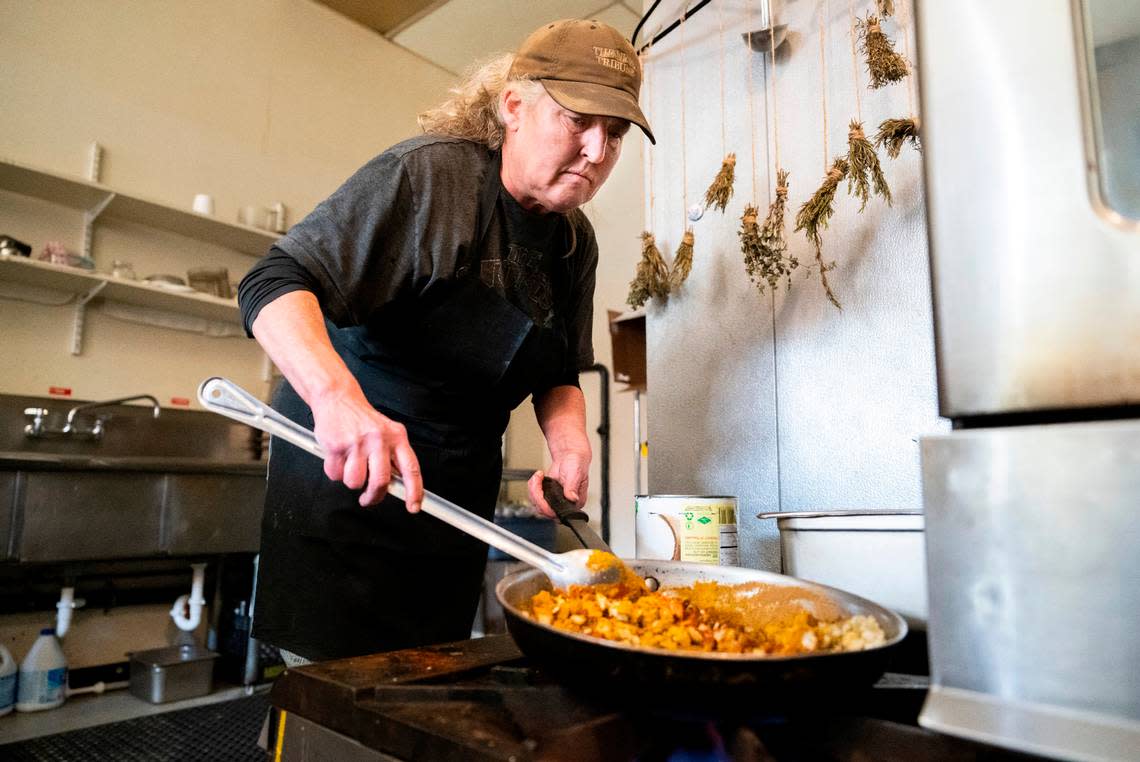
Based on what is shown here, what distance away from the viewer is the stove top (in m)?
0.43

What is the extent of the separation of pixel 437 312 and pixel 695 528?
0.51m

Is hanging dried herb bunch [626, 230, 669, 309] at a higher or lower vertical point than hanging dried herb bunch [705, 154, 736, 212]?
lower

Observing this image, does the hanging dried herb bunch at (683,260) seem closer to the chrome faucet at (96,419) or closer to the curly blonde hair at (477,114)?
the curly blonde hair at (477,114)

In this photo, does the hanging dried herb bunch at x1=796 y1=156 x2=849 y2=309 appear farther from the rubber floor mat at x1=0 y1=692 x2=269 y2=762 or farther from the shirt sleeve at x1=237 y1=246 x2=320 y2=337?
the rubber floor mat at x1=0 y1=692 x2=269 y2=762

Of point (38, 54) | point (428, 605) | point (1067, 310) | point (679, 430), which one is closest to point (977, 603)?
point (1067, 310)

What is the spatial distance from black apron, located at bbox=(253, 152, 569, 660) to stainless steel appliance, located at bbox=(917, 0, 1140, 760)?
2.52ft

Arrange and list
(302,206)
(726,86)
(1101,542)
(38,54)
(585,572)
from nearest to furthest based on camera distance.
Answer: (1101,542)
(585,572)
(726,86)
(38,54)
(302,206)

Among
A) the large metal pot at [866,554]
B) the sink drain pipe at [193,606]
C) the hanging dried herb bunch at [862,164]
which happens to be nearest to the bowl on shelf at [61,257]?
the sink drain pipe at [193,606]

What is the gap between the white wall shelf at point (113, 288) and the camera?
2619 millimetres

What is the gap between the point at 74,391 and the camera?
2.88 meters

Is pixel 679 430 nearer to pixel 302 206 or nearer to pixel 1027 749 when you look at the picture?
pixel 1027 749

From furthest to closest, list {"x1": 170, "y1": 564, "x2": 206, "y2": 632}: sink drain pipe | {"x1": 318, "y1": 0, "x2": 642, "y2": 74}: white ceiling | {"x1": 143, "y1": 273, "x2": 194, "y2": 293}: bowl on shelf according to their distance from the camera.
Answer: {"x1": 318, "y1": 0, "x2": 642, "y2": 74}: white ceiling → {"x1": 143, "y1": 273, "x2": 194, "y2": 293}: bowl on shelf → {"x1": 170, "y1": 564, "x2": 206, "y2": 632}: sink drain pipe

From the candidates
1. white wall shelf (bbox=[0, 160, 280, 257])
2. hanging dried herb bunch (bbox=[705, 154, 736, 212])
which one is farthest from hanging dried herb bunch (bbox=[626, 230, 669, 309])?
white wall shelf (bbox=[0, 160, 280, 257])

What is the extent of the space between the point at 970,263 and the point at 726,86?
1.25 metres
